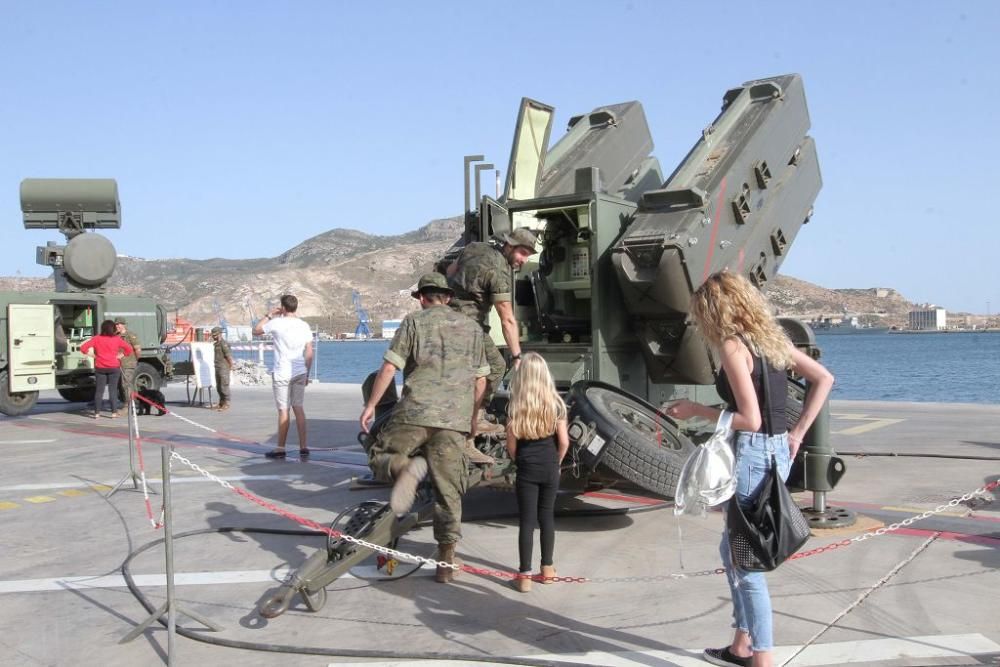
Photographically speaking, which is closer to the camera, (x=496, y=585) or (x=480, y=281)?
(x=496, y=585)

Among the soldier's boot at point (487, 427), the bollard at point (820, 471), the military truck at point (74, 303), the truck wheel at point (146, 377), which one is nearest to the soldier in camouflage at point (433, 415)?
the soldier's boot at point (487, 427)

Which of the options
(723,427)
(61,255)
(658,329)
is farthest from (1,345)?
(723,427)

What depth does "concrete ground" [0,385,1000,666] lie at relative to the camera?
13.8 feet

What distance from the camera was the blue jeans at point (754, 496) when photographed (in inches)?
142

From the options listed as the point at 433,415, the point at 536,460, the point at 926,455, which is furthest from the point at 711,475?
the point at 926,455

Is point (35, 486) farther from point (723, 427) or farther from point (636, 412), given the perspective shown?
point (723, 427)

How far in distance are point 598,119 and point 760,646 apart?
7223 mm

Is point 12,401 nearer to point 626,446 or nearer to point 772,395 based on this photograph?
point 626,446

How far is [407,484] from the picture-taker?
199 inches

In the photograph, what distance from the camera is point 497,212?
26.3 feet

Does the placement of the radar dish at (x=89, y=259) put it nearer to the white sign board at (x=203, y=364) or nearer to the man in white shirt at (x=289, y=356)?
the white sign board at (x=203, y=364)

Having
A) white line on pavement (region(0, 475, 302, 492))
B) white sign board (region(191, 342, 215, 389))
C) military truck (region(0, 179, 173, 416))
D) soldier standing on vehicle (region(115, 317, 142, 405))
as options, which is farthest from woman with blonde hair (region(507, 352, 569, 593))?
white sign board (region(191, 342, 215, 389))

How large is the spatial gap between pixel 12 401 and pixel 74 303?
2341 millimetres

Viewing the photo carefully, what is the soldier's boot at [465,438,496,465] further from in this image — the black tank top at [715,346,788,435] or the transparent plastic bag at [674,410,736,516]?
the black tank top at [715,346,788,435]
